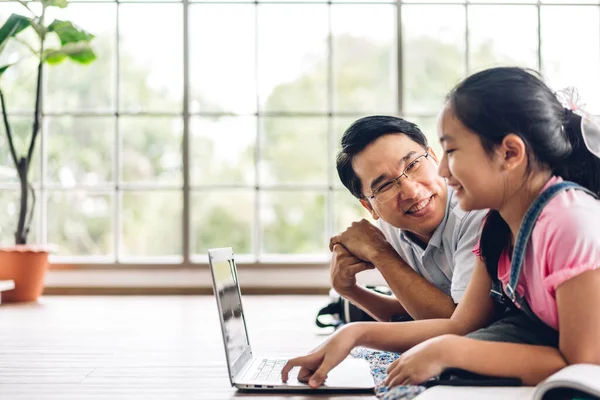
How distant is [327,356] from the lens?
1448mm

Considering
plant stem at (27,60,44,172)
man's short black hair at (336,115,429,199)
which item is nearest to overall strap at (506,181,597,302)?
man's short black hair at (336,115,429,199)

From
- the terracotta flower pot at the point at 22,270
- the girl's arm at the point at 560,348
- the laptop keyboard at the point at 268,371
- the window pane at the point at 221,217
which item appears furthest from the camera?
the window pane at the point at 221,217

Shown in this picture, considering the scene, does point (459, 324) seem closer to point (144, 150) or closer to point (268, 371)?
point (268, 371)

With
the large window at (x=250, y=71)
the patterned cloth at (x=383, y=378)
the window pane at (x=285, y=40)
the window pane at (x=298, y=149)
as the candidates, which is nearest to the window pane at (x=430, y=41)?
the large window at (x=250, y=71)

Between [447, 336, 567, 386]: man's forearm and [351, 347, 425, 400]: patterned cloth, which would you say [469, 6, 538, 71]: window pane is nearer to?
[351, 347, 425, 400]: patterned cloth

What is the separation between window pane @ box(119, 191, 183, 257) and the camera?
9688 millimetres

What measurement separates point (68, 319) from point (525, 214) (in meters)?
2.67

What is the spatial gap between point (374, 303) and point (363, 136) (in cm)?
61

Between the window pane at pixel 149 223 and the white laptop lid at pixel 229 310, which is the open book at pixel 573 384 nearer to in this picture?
the white laptop lid at pixel 229 310

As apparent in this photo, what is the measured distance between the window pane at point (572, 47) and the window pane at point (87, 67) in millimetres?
3067

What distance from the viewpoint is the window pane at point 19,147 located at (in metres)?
5.13

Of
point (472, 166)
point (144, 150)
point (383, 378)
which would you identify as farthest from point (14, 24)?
point (144, 150)

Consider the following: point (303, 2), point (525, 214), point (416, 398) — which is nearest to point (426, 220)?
point (525, 214)

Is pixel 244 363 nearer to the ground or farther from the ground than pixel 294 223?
farther from the ground
